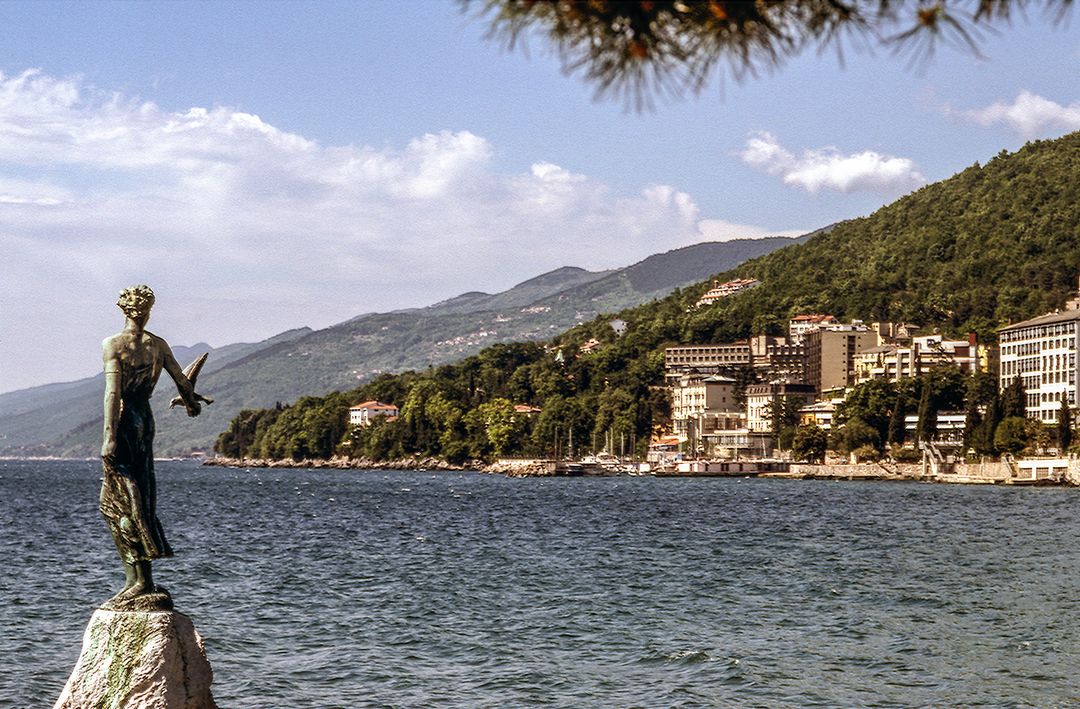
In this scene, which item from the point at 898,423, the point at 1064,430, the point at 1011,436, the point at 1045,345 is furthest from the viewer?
the point at 898,423

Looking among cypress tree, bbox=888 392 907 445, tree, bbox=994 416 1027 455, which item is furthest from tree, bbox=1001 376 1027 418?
cypress tree, bbox=888 392 907 445

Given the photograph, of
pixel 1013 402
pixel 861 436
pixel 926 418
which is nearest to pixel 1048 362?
pixel 926 418

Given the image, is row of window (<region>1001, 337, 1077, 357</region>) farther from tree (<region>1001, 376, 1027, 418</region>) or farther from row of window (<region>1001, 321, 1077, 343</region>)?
tree (<region>1001, 376, 1027, 418</region>)

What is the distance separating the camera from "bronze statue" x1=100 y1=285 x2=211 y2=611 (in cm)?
1161

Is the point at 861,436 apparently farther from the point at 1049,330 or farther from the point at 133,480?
the point at 133,480

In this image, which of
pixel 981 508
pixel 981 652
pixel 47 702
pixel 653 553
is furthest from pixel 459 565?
pixel 981 508

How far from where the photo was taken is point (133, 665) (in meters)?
11.3

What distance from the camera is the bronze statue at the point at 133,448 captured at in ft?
38.1

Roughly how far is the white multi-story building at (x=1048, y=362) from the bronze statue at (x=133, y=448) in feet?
586

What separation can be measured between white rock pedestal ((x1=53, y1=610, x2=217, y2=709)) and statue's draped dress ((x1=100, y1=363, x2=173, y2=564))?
58cm

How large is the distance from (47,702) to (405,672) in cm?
662

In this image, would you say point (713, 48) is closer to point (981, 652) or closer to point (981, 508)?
point (981, 652)

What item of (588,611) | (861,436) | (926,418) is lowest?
(588,611)

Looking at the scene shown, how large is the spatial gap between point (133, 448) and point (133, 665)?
5.53 feet
